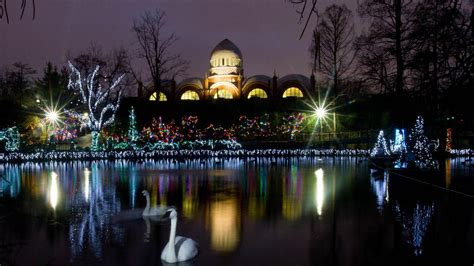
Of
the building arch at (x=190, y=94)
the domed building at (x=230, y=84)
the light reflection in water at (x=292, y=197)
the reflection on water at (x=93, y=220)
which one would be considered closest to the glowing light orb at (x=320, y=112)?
the light reflection in water at (x=292, y=197)

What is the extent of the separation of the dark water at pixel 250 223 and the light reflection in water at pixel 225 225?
2cm

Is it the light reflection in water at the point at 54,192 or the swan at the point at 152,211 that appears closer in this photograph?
the swan at the point at 152,211

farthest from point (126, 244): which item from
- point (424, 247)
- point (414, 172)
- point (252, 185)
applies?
point (414, 172)

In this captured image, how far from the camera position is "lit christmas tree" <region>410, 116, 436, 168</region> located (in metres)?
21.7

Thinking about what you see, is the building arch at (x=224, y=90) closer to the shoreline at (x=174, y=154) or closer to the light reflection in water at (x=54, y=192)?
the shoreline at (x=174, y=154)

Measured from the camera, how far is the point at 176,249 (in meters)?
9.09

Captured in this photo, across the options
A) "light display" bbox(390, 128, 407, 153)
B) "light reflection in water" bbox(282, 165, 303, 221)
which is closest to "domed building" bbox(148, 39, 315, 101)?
"light display" bbox(390, 128, 407, 153)

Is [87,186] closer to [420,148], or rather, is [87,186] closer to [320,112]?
[420,148]

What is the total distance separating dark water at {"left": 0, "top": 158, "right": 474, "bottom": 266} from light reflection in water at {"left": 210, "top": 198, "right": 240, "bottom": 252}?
0.08 feet

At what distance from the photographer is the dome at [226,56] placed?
87.8 m

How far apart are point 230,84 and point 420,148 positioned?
64.9 metres

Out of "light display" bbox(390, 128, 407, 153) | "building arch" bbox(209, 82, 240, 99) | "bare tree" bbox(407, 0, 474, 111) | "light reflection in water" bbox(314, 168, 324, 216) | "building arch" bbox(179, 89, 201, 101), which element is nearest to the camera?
"bare tree" bbox(407, 0, 474, 111)

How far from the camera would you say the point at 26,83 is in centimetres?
7806

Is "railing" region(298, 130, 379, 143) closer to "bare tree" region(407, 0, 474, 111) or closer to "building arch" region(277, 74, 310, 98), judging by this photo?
"building arch" region(277, 74, 310, 98)
